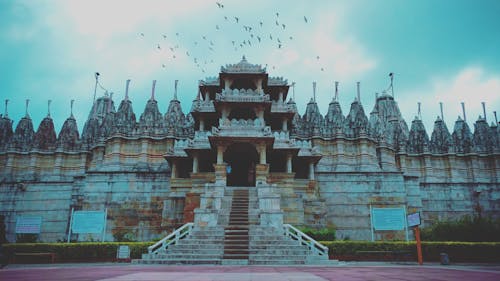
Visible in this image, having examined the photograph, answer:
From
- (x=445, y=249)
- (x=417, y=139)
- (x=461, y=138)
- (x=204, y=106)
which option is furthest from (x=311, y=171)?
(x=461, y=138)

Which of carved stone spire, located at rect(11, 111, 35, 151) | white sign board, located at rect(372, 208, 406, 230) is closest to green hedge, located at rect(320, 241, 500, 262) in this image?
white sign board, located at rect(372, 208, 406, 230)

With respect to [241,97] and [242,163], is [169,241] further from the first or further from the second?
[241,97]

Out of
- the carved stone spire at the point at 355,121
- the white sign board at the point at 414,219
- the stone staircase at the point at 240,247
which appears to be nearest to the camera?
the stone staircase at the point at 240,247

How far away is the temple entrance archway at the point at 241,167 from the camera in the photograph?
28.8 metres

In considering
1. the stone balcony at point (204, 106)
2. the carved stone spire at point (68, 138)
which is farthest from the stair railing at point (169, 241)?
the carved stone spire at point (68, 138)

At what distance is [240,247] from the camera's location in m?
16.8

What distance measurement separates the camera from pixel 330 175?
3133 cm

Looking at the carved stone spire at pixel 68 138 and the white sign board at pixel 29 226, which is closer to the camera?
the white sign board at pixel 29 226

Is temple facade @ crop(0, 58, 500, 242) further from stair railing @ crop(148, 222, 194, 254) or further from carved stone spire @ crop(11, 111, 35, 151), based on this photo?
stair railing @ crop(148, 222, 194, 254)

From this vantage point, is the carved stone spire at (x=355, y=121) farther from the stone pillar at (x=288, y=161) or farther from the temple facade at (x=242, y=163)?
the stone pillar at (x=288, y=161)

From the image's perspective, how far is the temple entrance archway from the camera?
28.8m

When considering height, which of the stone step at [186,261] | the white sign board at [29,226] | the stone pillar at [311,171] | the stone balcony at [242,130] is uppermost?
the stone balcony at [242,130]

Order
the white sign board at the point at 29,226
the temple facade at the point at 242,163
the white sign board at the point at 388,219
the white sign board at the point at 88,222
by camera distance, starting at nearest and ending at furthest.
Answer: the white sign board at the point at 388,219 → the white sign board at the point at 88,222 → the white sign board at the point at 29,226 → the temple facade at the point at 242,163

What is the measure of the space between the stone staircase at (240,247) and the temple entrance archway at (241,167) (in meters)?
9.36
